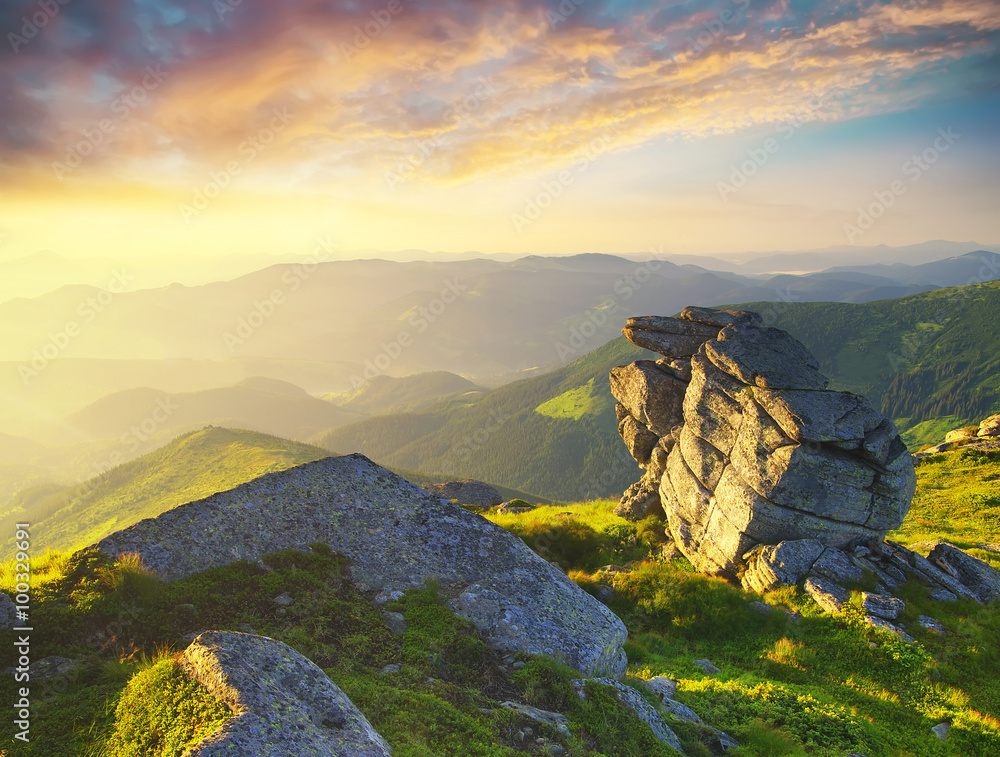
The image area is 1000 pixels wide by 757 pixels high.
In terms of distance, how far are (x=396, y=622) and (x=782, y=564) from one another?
20.3 metres

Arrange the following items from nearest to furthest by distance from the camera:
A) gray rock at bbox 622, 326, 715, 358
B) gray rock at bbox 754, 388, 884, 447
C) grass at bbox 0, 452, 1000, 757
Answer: grass at bbox 0, 452, 1000, 757 < gray rock at bbox 754, 388, 884, 447 < gray rock at bbox 622, 326, 715, 358

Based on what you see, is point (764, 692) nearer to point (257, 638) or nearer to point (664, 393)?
point (257, 638)

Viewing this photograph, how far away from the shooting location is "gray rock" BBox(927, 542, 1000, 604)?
2280cm

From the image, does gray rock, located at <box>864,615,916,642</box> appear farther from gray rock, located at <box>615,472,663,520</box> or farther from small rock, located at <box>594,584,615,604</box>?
gray rock, located at <box>615,472,663,520</box>

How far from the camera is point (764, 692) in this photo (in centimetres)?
1623

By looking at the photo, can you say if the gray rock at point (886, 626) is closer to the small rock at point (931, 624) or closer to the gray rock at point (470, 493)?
the small rock at point (931, 624)

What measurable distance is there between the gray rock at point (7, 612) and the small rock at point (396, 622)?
7767 mm

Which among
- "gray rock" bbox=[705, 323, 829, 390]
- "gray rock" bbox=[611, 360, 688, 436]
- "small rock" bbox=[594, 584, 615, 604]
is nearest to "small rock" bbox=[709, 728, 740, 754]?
"small rock" bbox=[594, 584, 615, 604]

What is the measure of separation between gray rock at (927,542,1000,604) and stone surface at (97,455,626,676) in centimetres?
2042

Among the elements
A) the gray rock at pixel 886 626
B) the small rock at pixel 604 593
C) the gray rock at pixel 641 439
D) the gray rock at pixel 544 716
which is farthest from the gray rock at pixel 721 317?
the gray rock at pixel 544 716

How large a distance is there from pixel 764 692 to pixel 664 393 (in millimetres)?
21955

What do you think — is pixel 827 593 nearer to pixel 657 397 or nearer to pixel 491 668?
pixel 657 397

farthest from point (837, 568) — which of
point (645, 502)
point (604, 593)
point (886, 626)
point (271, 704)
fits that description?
point (271, 704)

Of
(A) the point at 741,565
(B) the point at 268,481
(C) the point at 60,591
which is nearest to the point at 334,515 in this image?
(B) the point at 268,481
